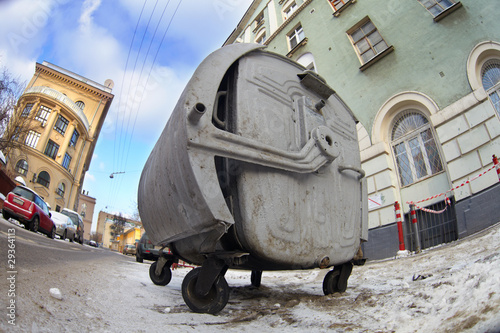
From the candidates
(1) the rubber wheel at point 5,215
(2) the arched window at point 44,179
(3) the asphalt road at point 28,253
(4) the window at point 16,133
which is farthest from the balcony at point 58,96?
(3) the asphalt road at point 28,253

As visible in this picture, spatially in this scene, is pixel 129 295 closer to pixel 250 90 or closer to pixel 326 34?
pixel 250 90

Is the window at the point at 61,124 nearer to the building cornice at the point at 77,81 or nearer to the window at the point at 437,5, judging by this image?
the building cornice at the point at 77,81

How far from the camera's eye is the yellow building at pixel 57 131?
68.4ft

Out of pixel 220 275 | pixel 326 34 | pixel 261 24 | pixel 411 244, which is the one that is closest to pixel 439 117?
pixel 411 244

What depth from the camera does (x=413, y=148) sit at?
6.68 meters

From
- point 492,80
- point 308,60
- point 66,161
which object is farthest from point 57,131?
point 492,80

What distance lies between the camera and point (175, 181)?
5.20ft

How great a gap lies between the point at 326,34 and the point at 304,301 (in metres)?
10.1

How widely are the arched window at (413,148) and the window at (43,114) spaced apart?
92.1 ft

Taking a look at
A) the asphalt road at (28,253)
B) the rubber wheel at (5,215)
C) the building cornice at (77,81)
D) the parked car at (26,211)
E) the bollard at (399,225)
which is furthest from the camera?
the building cornice at (77,81)

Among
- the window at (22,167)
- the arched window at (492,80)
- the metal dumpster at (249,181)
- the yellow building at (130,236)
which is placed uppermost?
the window at (22,167)

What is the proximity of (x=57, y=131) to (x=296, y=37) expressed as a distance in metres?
24.5

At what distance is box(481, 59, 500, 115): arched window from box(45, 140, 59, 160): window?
96.3 feet

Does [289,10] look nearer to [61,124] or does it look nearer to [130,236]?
[61,124]
